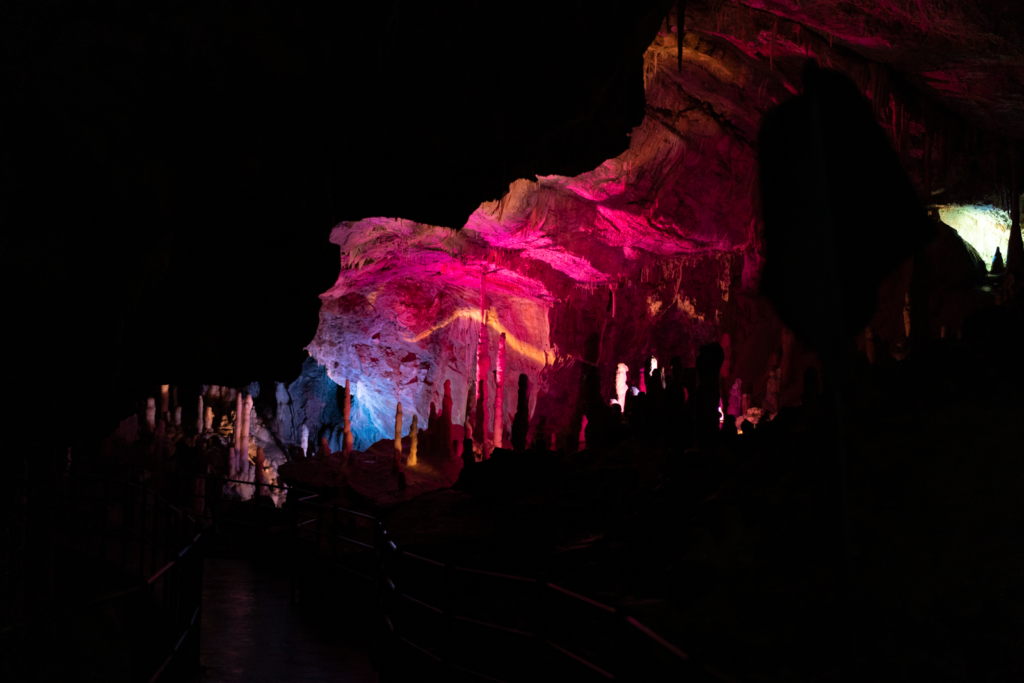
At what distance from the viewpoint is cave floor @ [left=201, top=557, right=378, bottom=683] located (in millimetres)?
5465

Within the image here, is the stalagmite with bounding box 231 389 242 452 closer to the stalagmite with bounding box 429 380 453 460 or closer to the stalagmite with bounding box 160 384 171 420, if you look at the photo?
the stalagmite with bounding box 160 384 171 420

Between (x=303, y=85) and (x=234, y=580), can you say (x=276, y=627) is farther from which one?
(x=303, y=85)

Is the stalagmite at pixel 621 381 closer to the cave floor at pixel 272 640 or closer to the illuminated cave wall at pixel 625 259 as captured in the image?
the illuminated cave wall at pixel 625 259

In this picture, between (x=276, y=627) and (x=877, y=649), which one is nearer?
(x=877, y=649)

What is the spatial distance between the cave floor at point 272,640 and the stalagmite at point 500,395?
1300cm

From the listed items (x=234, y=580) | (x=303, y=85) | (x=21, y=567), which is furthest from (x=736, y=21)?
(x=21, y=567)

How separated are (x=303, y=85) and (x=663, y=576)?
210 inches

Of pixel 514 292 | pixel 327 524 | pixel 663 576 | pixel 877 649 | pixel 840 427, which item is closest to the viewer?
pixel 840 427

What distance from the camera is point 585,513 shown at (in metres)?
10.1

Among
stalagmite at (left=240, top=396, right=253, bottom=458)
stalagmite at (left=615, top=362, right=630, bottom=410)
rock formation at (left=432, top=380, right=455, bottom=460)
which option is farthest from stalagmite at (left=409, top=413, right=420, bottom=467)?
stalagmite at (left=240, top=396, right=253, bottom=458)

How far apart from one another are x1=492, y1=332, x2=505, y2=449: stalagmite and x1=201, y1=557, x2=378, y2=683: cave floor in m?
13.0

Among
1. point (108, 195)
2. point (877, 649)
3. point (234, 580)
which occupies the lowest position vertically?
point (234, 580)

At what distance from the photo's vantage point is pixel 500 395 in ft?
70.8

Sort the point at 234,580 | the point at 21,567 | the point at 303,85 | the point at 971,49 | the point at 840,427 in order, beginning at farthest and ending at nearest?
the point at 971,49 < the point at 234,580 < the point at 21,567 < the point at 303,85 < the point at 840,427
